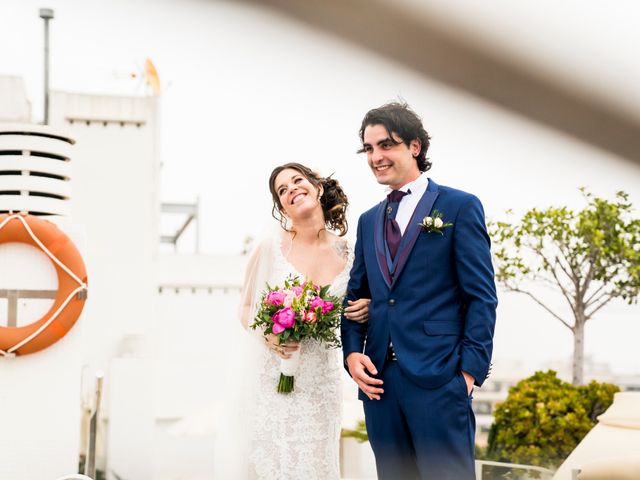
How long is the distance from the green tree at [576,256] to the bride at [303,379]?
5487 millimetres

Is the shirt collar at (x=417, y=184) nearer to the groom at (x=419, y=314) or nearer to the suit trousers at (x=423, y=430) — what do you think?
the groom at (x=419, y=314)

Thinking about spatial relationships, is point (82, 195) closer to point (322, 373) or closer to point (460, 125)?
point (322, 373)

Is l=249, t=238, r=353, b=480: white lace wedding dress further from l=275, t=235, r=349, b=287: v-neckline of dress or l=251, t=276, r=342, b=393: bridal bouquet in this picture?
l=251, t=276, r=342, b=393: bridal bouquet

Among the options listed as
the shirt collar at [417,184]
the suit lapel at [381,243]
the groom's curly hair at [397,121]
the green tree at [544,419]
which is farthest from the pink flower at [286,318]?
the green tree at [544,419]

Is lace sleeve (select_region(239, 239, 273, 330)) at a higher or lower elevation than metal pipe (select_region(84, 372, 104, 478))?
higher

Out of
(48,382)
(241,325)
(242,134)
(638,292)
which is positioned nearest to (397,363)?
(241,325)

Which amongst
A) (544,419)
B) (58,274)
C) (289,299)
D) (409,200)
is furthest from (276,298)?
(544,419)

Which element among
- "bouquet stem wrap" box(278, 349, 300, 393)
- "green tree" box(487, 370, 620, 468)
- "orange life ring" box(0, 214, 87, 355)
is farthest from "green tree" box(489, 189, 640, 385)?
"bouquet stem wrap" box(278, 349, 300, 393)

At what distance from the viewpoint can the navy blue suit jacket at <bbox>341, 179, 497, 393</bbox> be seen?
257 centimetres

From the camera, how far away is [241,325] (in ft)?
13.5

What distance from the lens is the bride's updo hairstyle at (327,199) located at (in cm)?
368

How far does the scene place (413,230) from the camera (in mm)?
2709

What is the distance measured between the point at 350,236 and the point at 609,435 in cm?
327

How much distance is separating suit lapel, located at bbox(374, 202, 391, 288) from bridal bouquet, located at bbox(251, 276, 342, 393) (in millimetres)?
560
